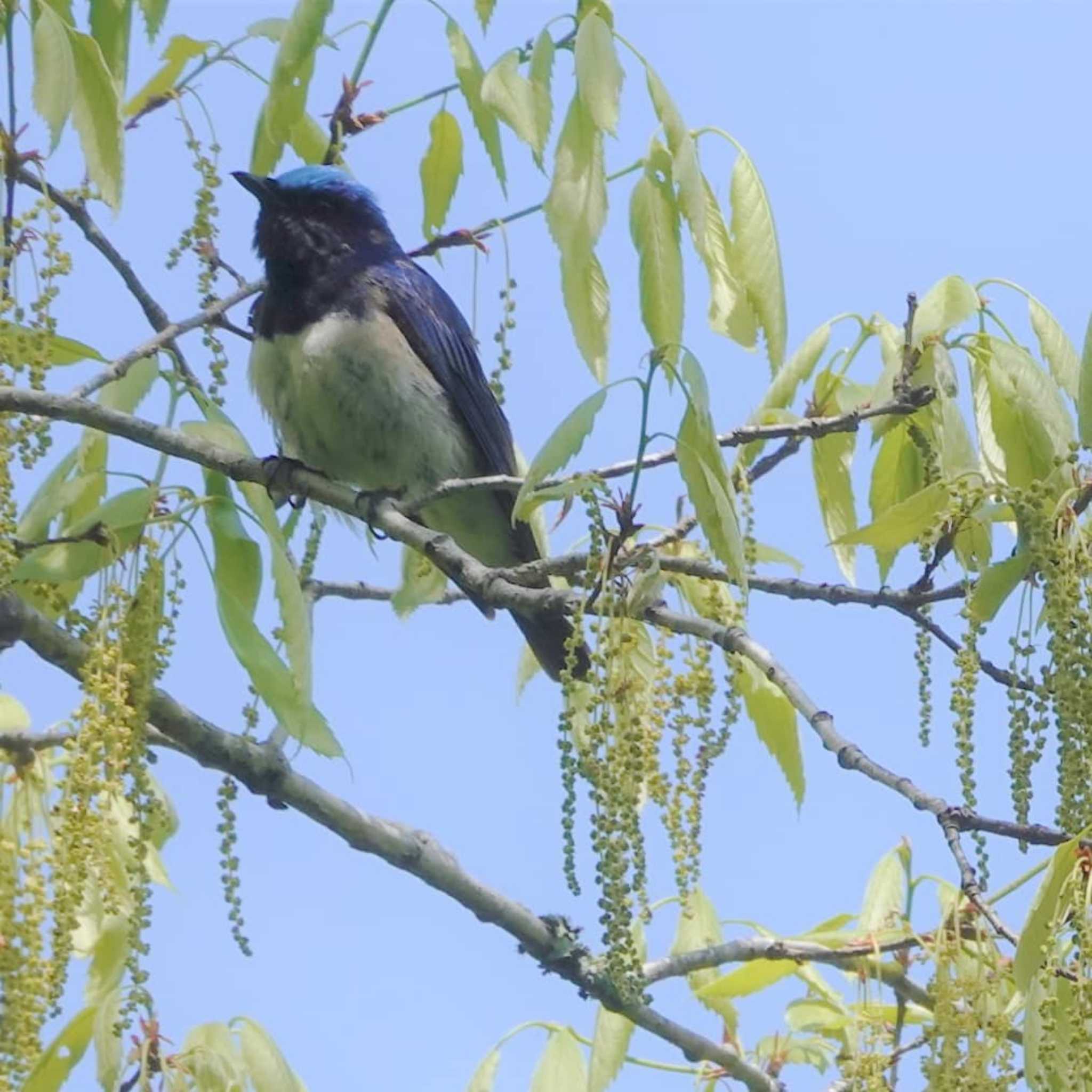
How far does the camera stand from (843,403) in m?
3.11

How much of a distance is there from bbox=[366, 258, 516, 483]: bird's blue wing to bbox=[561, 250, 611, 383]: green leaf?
74.5 inches

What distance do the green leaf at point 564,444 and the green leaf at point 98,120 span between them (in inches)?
34.1

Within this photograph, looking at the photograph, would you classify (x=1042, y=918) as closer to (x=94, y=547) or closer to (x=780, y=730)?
(x=780, y=730)

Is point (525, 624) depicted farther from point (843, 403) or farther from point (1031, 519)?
point (1031, 519)

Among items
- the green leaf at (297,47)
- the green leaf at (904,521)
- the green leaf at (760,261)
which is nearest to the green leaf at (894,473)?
the green leaf at (760,261)

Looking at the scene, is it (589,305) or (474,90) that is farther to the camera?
(474,90)

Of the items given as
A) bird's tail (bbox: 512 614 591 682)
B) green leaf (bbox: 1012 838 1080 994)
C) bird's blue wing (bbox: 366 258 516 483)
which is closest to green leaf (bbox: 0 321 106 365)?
green leaf (bbox: 1012 838 1080 994)

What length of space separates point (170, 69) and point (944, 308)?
5.94 feet

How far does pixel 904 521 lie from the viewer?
241cm

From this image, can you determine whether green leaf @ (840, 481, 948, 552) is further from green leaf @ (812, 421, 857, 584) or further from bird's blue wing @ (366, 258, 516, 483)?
bird's blue wing @ (366, 258, 516, 483)

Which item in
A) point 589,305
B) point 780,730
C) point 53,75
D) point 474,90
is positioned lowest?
point 780,730

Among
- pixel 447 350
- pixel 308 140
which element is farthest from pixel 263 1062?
pixel 447 350

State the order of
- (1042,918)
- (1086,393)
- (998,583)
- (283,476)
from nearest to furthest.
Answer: (1042,918) → (1086,393) → (998,583) → (283,476)

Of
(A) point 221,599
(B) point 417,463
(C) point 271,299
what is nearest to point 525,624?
(B) point 417,463
